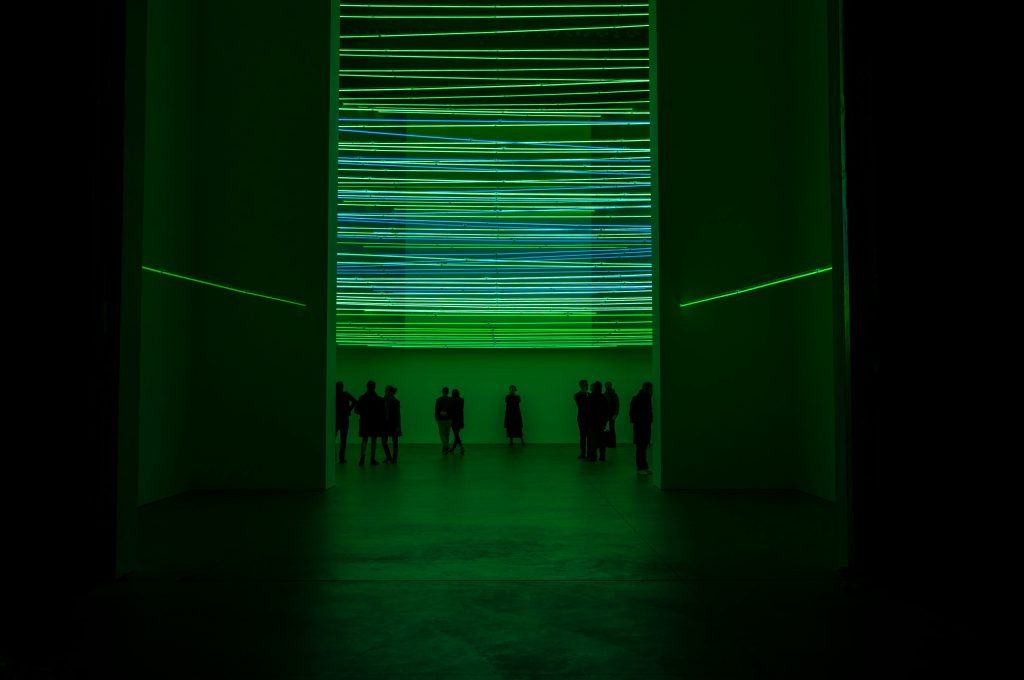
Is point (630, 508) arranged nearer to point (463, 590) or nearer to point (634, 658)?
point (463, 590)

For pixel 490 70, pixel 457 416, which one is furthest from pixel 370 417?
pixel 490 70

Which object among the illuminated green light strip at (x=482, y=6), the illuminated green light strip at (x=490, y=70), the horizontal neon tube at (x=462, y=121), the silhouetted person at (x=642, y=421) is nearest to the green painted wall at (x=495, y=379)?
the horizontal neon tube at (x=462, y=121)

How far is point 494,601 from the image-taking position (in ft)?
13.2

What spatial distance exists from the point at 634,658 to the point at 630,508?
4021mm

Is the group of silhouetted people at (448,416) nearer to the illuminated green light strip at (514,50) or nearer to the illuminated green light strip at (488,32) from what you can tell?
the illuminated green light strip at (514,50)

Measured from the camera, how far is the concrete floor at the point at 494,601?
315 cm

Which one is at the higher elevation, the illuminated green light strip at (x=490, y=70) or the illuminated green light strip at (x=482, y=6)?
the illuminated green light strip at (x=482, y=6)
